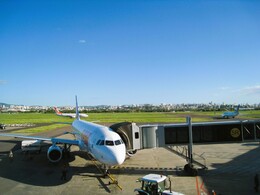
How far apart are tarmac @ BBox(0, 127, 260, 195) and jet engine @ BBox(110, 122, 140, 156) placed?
7.87ft

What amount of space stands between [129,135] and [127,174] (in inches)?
138

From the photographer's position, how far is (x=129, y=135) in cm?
2409

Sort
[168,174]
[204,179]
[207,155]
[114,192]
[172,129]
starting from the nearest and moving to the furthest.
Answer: [114,192], [204,179], [168,174], [172,129], [207,155]

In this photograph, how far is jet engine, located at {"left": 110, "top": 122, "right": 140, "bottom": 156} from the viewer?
23766mm

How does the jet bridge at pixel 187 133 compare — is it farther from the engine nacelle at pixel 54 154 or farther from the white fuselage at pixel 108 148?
the engine nacelle at pixel 54 154

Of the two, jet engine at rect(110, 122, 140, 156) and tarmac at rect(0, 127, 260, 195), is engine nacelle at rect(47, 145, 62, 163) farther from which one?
jet engine at rect(110, 122, 140, 156)

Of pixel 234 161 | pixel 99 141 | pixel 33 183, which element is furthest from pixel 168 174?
pixel 33 183

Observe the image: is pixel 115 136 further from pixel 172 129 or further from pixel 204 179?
pixel 204 179

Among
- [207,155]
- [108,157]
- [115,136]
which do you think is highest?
[115,136]

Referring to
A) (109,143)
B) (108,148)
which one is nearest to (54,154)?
(109,143)

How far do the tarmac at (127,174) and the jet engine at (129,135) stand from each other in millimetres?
2399

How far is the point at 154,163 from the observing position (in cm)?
2753

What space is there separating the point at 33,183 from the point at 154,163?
40.6 ft

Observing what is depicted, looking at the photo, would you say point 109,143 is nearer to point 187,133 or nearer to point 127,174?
point 127,174
